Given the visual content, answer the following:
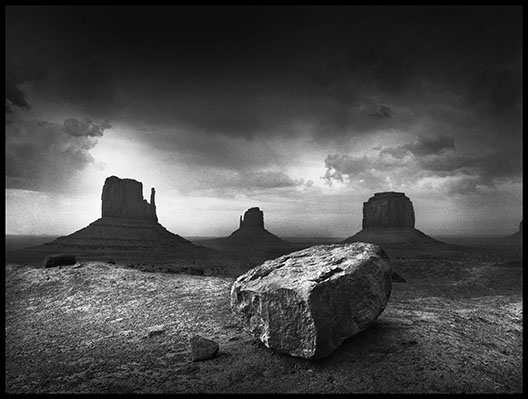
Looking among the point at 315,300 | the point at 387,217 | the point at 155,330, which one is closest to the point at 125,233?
the point at 155,330

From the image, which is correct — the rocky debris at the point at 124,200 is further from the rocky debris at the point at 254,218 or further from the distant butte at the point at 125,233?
the rocky debris at the point at 254,218

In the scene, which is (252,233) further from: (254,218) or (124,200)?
(124,200)

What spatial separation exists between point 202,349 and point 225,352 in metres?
0.59

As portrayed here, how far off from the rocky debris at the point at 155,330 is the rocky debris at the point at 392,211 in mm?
108091

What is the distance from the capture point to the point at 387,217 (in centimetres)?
10788

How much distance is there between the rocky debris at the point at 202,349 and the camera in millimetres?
7195

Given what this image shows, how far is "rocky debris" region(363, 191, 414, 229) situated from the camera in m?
107

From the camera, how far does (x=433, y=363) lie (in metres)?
6.17

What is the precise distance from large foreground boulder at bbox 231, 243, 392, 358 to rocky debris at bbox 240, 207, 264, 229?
5189 inches

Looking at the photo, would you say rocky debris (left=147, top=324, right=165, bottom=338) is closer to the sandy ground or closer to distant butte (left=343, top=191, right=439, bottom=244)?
the sandy ground

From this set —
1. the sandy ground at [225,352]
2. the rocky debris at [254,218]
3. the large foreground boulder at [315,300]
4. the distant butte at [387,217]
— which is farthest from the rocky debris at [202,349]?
the rocky debris at [254,218]

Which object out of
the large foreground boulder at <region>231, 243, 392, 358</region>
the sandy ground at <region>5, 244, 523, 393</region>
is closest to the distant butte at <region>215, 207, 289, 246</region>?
the sandy ground at <region>5, 244, 523, 393</region>

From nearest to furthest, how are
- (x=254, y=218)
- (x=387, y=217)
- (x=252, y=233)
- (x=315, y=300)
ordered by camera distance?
(x=315, y=300) → (x=387, y=217) → (x=252, y=233) → (x=254, y=218)
